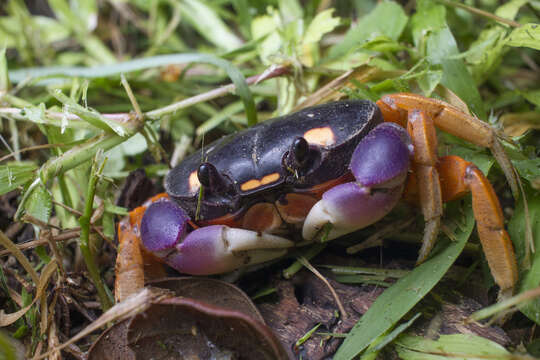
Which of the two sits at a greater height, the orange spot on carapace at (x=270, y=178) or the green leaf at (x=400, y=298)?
the orange spot on carapace at (x=270, y=178)

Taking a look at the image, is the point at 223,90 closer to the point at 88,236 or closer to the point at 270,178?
the point at 270,178

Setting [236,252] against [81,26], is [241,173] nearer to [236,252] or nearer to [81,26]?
[236,252]

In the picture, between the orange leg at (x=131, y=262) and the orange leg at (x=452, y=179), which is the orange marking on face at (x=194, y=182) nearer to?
the orange leg at (x=131, y=262)

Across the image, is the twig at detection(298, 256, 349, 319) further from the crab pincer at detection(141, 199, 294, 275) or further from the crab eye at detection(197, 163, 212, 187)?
the crab eye at detection(197, 163, 212, 187)

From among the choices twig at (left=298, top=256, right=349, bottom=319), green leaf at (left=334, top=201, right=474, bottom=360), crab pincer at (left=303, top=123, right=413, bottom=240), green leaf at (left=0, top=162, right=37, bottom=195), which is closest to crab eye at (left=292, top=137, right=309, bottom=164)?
crab pincer at (left=303, top=123, right=413, bottom=240)

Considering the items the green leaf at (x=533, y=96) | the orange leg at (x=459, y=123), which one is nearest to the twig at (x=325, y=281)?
the orange leg at (x=459, y=123)

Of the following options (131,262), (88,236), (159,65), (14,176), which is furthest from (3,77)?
(131,262)

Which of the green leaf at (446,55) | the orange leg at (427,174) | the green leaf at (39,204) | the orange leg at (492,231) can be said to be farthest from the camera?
the green leaf at (446,55)
